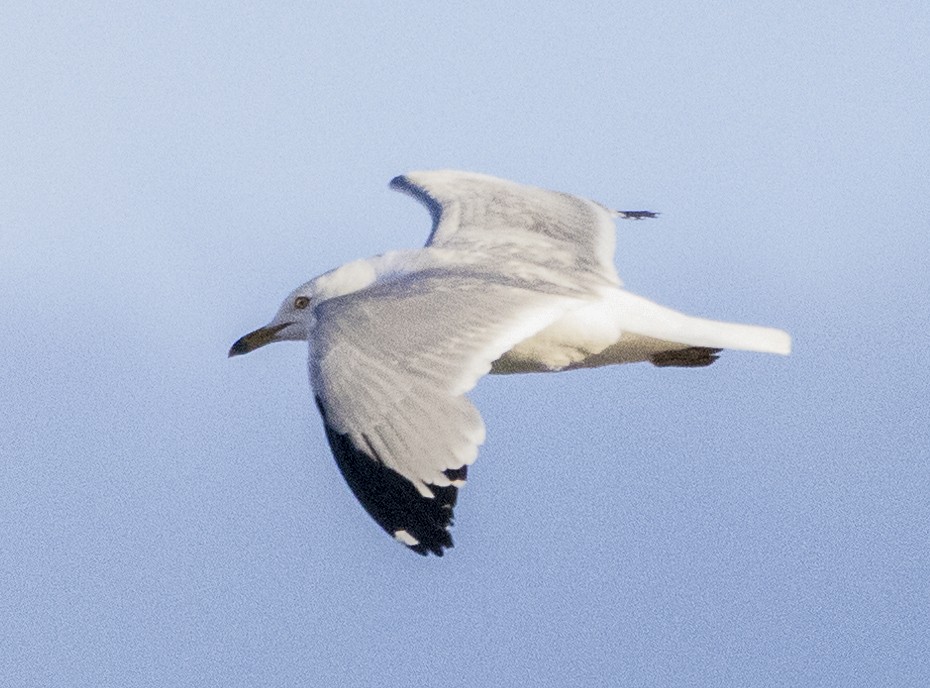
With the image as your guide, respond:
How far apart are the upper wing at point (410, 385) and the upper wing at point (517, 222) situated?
1071 millimetres

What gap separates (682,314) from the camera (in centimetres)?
720

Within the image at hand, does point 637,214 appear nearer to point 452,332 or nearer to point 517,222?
point 517,222

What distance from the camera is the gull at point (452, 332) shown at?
19.3ft

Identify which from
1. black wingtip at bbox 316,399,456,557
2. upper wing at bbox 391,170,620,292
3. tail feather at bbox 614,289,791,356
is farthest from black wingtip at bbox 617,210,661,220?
black wingtip at bbox 316,399,456,557

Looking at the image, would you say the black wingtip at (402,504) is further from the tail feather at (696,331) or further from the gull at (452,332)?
the tail feather at (696,331)

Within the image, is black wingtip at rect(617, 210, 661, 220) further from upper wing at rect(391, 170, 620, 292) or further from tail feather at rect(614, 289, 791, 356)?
tail feather at rect(614, 289, 791, 356)

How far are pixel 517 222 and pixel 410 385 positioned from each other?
2310 millimetres

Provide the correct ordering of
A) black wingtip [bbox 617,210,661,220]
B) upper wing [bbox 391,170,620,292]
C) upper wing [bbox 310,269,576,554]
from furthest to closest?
1. black wingtip [bbox 617,210,661,220]
2. upper wing [bbox 391,170,620,292]
3. upper wing [bbox 310,269,576,554]

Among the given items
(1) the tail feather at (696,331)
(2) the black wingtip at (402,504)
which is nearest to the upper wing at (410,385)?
(2) the black wingtip at (402,504)

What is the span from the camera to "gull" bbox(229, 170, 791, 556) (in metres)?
5.89

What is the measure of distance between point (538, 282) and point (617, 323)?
0.37m

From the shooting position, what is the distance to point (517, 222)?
816 cm

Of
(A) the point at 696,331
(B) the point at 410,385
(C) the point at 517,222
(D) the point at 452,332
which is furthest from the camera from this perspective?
→ (C) the point at 517,222

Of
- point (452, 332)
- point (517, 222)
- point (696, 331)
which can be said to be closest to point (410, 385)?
point (452, 332)
